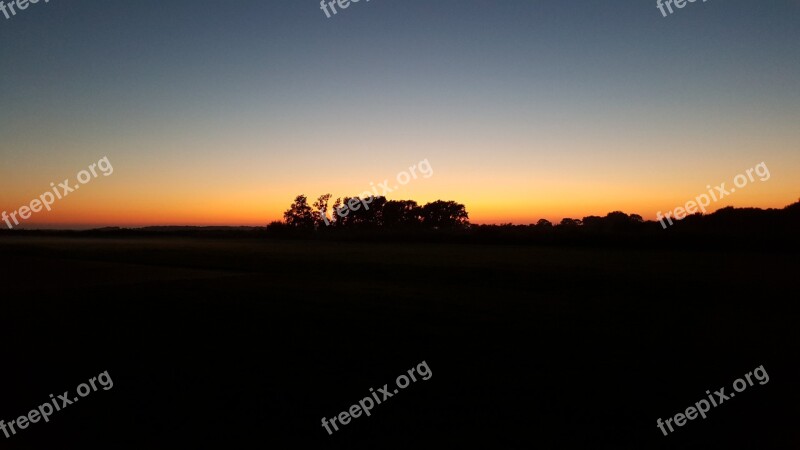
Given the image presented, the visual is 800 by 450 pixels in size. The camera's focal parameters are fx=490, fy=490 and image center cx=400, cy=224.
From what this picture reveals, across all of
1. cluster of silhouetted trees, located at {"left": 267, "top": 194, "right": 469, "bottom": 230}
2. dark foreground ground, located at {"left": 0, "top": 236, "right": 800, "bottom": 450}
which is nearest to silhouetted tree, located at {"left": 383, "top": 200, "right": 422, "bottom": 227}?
cluster of silhouetted trees, located at {"left": 267, "top": 194, "right": 469, "bottom": 230}

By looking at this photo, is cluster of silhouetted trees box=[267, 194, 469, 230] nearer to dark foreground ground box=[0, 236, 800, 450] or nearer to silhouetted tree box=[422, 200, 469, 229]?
silhouetted tree box=[422, 200, 469, 229]

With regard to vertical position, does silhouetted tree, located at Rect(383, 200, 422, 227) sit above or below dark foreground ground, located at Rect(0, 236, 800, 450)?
A: above

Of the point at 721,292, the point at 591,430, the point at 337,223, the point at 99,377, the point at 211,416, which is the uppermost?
the point at 337,223

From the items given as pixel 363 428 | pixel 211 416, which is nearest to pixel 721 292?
pixel 363 428

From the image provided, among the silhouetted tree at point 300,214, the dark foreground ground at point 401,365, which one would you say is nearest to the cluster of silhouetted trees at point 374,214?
the silhouetted tree at point 300,214

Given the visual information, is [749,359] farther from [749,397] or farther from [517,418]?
[517,418]

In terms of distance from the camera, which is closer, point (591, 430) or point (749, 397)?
point (591, 430)

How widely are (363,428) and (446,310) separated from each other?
8.00 metres

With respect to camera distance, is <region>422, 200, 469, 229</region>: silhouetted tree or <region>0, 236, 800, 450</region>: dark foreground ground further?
<region>422, 200, 469, 229</region>: silhouetted tree

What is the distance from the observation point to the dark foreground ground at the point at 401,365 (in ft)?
18.4

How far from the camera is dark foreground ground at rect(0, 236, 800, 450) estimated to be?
5.61 m

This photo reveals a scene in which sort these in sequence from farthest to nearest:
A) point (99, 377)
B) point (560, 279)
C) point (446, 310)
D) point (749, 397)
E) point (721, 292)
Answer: point (560, 279), point (721, 292), point (446, 310), point (99, 377), point (749, 397)

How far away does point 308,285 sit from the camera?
19.3 meters

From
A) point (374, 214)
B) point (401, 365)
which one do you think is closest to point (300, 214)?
point (374, 214)
